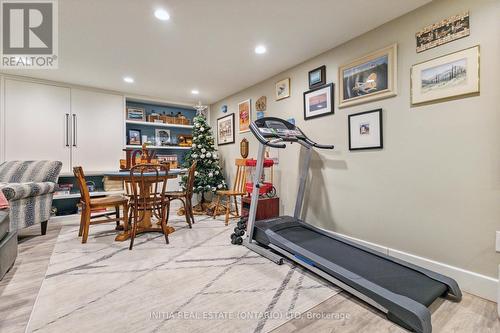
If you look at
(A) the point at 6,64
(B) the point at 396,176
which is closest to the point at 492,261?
(B) the point at 396,176

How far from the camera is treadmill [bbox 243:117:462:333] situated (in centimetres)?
140

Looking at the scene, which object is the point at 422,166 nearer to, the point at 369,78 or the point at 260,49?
the point at 369,78

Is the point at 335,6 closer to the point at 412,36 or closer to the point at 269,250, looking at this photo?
the point at 412,36

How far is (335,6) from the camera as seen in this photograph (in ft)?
6.66

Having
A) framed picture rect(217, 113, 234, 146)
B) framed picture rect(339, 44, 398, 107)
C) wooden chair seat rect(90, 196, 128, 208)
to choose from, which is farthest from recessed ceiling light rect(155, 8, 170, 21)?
framed picture rect(217, 113, 234, 146)

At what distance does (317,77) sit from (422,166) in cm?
157

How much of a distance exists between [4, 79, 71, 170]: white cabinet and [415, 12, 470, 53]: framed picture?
16.4ft

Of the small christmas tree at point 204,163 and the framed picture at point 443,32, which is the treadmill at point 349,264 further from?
the small christmas tree at point 204,163

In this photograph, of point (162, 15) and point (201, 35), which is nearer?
point (162, 15)

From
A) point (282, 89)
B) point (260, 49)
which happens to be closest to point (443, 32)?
point (260, 49)

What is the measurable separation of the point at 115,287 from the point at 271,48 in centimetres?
285

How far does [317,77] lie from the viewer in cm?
290

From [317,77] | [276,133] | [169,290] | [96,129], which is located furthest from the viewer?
[96,129]

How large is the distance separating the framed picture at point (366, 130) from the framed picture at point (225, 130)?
256 cm
